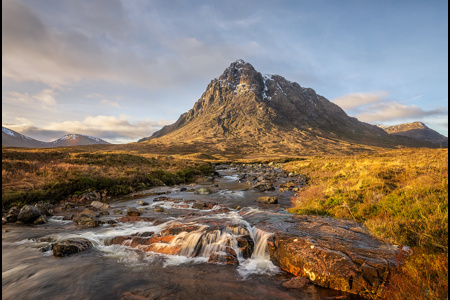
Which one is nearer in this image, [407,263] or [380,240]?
[407,263]

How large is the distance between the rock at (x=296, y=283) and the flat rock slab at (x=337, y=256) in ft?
0.65

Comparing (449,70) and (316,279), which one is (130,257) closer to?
(316,279)

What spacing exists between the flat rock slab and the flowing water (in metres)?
0.42

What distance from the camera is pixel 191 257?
9289mm

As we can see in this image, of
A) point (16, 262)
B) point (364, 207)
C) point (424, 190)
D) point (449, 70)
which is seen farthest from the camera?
point (364, 207)

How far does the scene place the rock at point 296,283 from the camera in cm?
689

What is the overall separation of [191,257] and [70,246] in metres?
5.44

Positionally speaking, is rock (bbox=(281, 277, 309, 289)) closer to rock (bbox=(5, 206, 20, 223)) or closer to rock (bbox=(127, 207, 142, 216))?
rock (bbox=(127, 207, 142, 216))

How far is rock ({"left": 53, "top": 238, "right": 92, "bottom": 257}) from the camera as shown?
368 inches

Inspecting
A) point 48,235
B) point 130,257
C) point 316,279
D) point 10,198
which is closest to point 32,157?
point 10,198

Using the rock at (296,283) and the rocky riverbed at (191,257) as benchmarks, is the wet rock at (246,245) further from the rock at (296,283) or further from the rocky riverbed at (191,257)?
the rock at (296,283)

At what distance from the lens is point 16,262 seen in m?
8.91

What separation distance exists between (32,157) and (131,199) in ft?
69.1

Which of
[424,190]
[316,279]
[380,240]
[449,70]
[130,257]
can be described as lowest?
[130,257]
